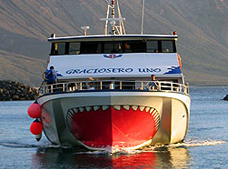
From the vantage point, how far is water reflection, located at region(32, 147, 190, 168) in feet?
75.7

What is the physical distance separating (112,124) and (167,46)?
223 inches

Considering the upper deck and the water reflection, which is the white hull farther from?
the upper deck

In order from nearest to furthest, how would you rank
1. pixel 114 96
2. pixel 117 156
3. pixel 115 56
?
pixel 114 96
pixel 117 156
pixel 115 56

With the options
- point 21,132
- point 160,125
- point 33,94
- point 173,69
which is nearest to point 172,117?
point 160,125

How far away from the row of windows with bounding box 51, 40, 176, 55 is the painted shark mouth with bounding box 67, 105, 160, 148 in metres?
4.09

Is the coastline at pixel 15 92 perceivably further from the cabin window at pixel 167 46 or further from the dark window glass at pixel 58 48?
the cabin window at pixel 167 46

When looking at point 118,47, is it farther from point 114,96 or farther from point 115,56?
point 114,96

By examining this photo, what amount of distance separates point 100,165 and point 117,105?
2.23 meters

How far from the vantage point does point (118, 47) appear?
2777cm

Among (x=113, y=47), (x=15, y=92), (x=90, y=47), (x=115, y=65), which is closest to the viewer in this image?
(x=115, y=65)

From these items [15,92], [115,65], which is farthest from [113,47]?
[15,92]

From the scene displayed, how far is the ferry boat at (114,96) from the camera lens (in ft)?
77.5

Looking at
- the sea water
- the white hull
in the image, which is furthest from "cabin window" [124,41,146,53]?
the sea water

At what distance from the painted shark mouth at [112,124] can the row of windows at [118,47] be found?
161 inches
